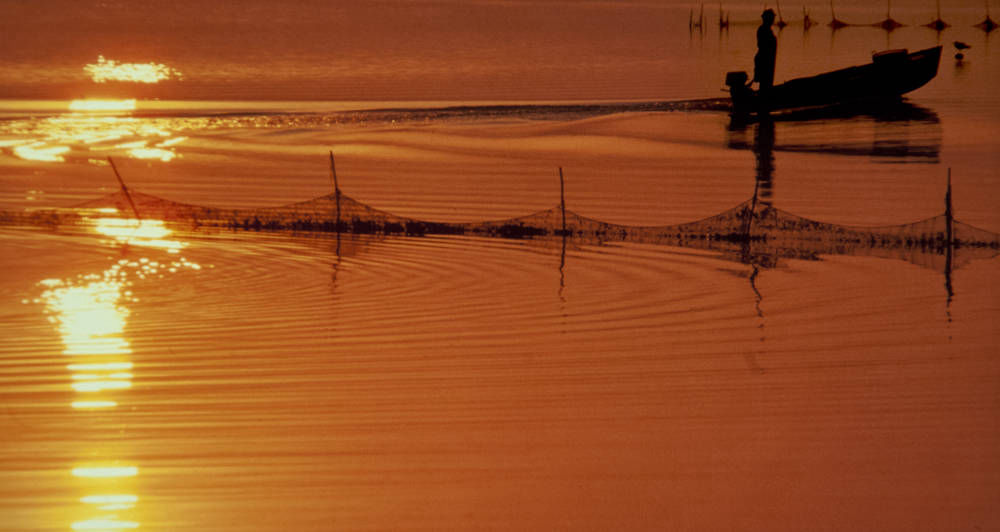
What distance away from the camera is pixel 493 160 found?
14.7m

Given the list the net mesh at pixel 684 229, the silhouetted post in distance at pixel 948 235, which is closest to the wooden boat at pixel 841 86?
the net mesh at pixel 684 229

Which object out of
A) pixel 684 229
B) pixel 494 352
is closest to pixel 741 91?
pixel 684 229

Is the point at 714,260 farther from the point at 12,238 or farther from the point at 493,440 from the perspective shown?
the point at 12,238

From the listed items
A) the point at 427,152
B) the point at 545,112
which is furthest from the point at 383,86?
the point at 427,152

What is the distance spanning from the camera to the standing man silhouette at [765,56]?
63.2 ft

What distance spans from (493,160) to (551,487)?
10335 millimetres

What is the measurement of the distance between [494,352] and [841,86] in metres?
14.4

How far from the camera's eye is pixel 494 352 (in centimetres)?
655

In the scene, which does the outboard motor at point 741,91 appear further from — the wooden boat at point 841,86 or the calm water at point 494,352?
the calm water at point 494,352

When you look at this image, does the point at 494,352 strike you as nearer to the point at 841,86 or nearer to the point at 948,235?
the point at 948,235

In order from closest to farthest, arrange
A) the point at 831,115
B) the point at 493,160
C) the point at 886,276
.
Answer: the point at 886,276
the point at 493,160
the point at 831,115

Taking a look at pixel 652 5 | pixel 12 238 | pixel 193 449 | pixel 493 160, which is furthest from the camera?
pixel 652 5

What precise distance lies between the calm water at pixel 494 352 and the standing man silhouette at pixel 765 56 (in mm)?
3169

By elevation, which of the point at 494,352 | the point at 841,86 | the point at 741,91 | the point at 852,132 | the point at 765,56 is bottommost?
the point at 494,352
